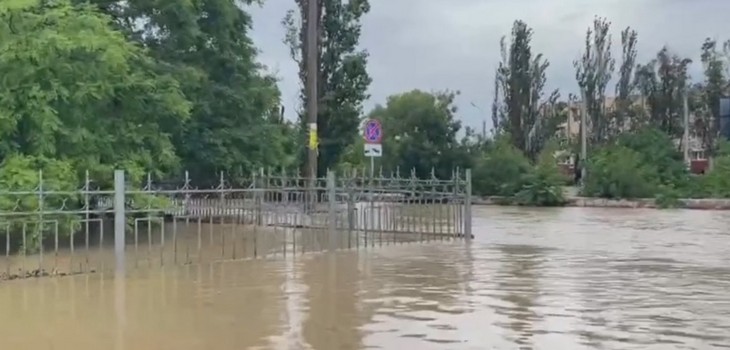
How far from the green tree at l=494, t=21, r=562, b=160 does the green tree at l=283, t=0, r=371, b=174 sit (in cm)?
2001

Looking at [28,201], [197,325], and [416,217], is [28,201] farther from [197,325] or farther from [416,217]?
[416,217]

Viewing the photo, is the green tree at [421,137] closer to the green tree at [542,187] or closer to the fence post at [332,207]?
the green tree at [542,187]

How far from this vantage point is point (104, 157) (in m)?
16.6

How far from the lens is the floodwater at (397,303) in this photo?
8.38 meters

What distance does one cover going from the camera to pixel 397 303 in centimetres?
1041

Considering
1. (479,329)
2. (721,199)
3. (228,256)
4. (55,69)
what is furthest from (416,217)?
(721,199)

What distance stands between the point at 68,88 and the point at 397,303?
24.7 ft

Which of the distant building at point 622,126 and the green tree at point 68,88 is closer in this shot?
the green tree at point 68,88

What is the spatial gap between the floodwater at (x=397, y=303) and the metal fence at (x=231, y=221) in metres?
0.81

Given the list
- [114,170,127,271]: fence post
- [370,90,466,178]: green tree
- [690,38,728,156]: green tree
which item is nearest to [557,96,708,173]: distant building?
[690,38,728,156]: green tree

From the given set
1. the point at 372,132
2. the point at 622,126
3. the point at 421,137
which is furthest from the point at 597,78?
the point at 372,132

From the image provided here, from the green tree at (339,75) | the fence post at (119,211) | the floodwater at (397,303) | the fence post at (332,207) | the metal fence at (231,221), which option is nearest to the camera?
the floodwater at (397,303)

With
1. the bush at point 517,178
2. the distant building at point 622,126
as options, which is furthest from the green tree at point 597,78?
the bush at point 517,178

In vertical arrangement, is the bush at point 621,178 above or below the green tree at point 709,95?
below
